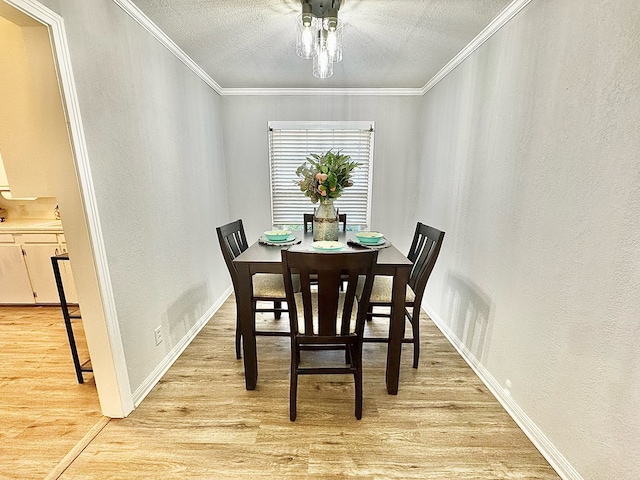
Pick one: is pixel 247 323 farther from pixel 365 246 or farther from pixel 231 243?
pixel 365 246

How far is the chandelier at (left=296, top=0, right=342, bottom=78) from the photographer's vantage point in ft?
5.19

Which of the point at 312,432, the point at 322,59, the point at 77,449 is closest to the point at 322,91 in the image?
the point at 322,59

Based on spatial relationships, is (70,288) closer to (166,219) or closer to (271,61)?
(166,219)

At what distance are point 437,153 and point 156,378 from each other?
10.0 ft

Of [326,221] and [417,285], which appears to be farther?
[326,221]

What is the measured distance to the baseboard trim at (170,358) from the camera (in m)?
1.75

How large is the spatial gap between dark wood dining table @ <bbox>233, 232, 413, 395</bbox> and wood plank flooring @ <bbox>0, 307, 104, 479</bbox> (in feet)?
3.01

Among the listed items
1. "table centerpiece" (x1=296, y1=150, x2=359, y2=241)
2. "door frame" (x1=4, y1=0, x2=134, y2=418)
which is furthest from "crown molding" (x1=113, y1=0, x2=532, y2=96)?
"table centerpiece" (x1=296, y1=150, x2=359, y2=241)

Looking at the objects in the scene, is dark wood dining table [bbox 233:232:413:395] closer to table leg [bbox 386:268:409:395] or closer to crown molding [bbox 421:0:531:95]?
table leg [bbox 386:268:409:395]

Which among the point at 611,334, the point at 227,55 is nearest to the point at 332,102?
the point at 227,55

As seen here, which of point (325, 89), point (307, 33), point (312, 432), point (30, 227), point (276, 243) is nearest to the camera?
point (312, 432)

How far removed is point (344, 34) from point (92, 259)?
214 cm

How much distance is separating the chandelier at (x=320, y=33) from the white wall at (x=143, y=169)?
1.05 meters

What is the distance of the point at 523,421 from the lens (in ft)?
5.02
